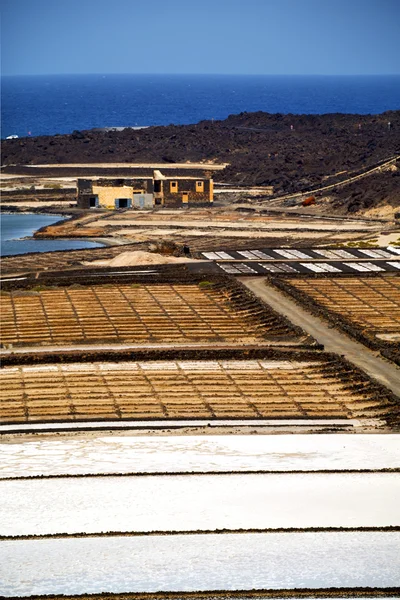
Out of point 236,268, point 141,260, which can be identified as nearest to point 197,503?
point 236,268

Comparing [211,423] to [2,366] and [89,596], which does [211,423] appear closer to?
[2,366]

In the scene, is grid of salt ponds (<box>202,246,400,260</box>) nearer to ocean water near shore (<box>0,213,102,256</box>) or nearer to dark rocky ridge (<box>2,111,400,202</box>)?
ocean water near shore (<box>0,213,102,256</box>)

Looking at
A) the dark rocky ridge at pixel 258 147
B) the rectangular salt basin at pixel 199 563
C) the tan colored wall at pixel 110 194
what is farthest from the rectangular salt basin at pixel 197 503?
the dark rocky ridge at pixel 258 147

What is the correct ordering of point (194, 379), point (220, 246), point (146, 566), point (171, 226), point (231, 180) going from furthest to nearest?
point (231, 180), point (171, 226), point (220, 246), point (194, 379), point (146, 566)

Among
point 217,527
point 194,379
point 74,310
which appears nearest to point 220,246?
point 74,310

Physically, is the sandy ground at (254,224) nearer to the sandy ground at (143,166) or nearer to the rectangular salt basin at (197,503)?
the sandy ground at (143,166)

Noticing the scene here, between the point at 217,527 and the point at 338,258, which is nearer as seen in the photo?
the point at 217,527
